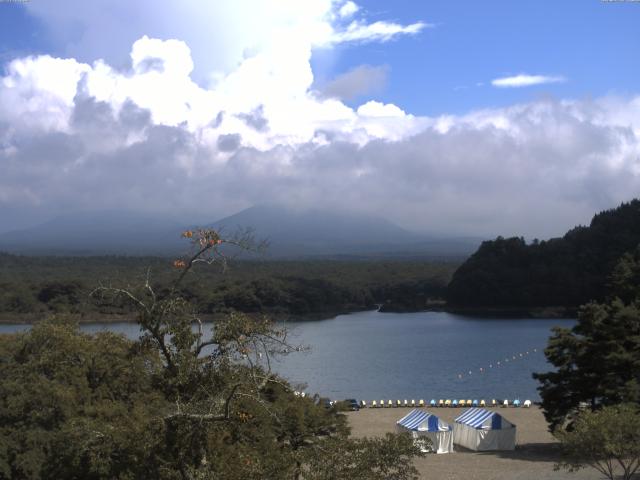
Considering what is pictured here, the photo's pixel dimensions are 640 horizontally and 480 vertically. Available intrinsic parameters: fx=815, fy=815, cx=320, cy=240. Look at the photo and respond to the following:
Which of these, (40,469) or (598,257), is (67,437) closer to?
(40,469)

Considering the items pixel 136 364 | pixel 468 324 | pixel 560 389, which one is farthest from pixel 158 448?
pixel 468 324

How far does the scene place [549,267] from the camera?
7112 centimetres

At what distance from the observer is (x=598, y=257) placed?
69.3m

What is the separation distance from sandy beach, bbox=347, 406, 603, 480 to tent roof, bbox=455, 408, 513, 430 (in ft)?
2.29

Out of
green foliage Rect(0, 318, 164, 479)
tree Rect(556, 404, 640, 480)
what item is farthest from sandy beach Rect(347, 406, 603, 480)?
green foliage Rect(0, 318, 164, 479)

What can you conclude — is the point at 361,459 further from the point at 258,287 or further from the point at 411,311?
the point at 411,311

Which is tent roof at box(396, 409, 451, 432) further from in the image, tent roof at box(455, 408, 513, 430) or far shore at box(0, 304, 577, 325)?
far shore at box(0, 304, 577, 325)

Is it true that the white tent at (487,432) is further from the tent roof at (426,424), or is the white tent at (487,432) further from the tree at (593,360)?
the tree at (593,360)

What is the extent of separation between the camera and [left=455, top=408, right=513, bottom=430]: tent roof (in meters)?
20.7

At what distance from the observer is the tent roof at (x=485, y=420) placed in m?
20.7

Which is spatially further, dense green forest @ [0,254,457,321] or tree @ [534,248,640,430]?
dense green forest @ [0,254,457,321]

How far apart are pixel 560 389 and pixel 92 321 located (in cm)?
4756

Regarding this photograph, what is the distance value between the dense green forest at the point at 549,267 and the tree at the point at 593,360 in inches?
1915

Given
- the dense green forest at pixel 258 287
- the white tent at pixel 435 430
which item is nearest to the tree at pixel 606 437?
the white tent at pixel 435 430
